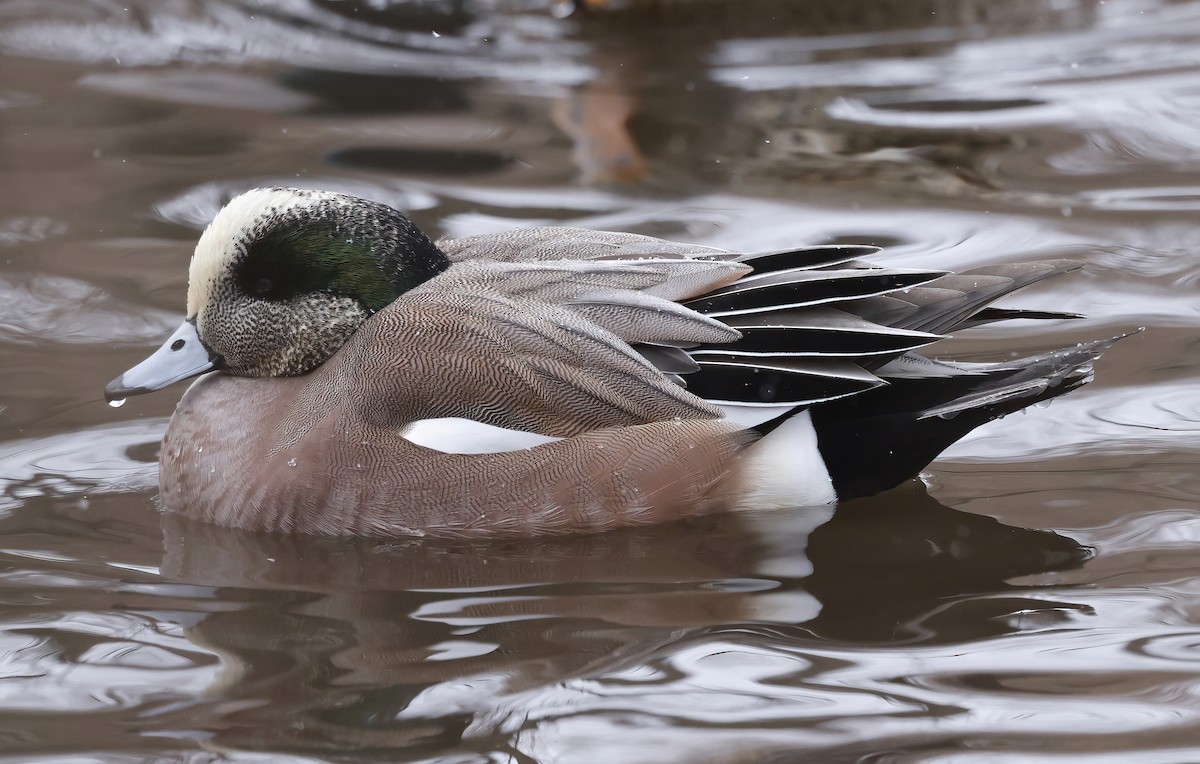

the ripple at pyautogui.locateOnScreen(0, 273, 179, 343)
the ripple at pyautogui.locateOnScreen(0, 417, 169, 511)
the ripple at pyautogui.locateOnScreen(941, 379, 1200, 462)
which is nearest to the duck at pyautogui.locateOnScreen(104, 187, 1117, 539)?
the ripple at pyautogui.locateOnScreen(0, 417, 169, 511)

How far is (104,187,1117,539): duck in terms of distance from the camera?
11.5 ft

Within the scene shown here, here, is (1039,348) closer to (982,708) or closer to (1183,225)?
(1183,225)

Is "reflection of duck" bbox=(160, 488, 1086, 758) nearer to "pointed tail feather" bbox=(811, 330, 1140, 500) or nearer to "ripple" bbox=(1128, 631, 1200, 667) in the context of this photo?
"pointed tail feather" bbox=(811, 330, 1140, 500)

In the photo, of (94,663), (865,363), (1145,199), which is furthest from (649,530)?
(1145,199)

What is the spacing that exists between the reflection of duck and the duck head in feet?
1.52

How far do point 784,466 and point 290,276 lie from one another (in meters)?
1.32

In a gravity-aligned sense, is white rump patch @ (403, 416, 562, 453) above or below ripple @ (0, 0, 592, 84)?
below

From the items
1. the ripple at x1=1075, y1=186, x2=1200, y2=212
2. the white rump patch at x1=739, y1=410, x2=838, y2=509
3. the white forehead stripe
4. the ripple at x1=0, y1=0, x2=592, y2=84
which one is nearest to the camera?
the white rump patch at x1=739, y1=410, x2=838, y2=509

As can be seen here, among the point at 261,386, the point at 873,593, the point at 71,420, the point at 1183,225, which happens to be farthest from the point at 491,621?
the point at 1183,225

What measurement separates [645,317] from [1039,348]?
1.53 metres

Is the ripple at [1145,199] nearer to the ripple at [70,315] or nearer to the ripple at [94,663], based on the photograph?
the ripple at [70,315]

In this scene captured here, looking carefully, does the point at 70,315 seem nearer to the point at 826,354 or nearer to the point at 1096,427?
the point at 826,354

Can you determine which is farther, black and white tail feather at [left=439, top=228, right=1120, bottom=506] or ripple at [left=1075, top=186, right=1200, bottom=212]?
ripple at [left=1075, top=186, right=1200, bottom=212]

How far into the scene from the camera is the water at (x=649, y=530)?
279cm
